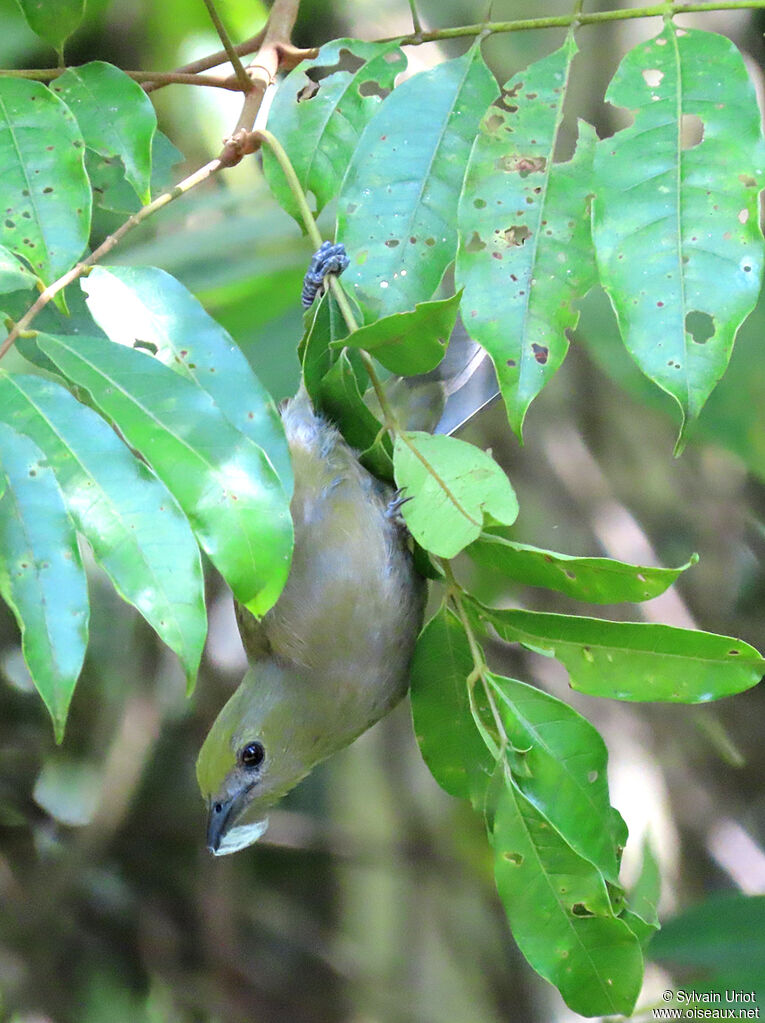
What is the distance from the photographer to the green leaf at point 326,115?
67.2 inches

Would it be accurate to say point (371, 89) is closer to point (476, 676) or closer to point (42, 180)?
point (42, 180)

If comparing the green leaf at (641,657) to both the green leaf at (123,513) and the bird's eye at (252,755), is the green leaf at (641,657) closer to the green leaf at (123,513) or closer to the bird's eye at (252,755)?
the green leaf at (123,513)

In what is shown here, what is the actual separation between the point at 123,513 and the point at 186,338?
278mm

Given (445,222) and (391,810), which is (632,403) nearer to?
(391,810)

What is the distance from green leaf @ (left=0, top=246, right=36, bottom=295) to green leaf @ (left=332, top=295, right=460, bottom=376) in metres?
0.38

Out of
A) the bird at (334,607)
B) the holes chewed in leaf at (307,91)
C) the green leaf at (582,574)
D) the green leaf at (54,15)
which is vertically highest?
the green leaf at (54,15)

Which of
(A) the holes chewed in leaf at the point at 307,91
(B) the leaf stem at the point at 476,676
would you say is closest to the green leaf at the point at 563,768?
(B) the leaf stem at the point at 476,676

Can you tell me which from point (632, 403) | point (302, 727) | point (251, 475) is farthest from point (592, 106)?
point (251, 475)

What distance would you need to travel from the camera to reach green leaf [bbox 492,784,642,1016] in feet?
4.29

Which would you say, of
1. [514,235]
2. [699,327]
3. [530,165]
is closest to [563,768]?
[699,327]

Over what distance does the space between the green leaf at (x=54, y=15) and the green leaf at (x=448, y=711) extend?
107 cm

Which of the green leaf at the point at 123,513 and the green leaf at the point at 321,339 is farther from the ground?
the green leaf at the point at 123,513

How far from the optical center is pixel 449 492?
1259 mm

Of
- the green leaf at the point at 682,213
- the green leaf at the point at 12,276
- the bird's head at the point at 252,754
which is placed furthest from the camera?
the bird's head at the point at 252,754
